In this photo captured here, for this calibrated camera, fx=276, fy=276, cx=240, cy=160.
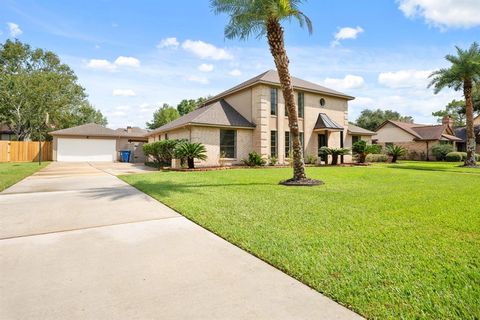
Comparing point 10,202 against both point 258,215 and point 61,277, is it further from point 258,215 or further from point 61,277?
point 258,215

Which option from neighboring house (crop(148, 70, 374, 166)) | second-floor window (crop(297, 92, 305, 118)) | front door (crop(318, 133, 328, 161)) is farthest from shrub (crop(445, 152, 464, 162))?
second-floor window (crop(297, 92, 305, 118))

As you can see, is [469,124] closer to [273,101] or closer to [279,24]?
[273,101]

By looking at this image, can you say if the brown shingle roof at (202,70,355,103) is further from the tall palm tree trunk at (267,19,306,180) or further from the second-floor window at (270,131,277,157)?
the tall palm tree trunk at (267,19,306,180)

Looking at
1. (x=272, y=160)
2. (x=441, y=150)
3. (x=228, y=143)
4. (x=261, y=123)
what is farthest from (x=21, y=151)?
(x=441, y=150)

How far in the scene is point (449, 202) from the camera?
704cm

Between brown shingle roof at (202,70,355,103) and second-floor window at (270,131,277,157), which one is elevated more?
brown shingle roof at (202,70,355,103)

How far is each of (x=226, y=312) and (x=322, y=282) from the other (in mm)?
Answer: 1116

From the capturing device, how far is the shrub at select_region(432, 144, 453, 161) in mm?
32062

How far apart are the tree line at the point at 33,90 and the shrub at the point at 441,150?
150ft

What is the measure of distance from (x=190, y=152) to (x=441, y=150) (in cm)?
3071

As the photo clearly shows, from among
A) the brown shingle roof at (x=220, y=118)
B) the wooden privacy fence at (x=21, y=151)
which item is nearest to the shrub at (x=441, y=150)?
the brown shingle roof at (x=220, y=118)

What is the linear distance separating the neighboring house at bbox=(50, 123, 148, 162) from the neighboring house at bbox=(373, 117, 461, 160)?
112 ft

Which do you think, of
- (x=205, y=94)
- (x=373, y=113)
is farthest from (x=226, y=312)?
(x=373, y=113)

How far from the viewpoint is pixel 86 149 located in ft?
97.3
